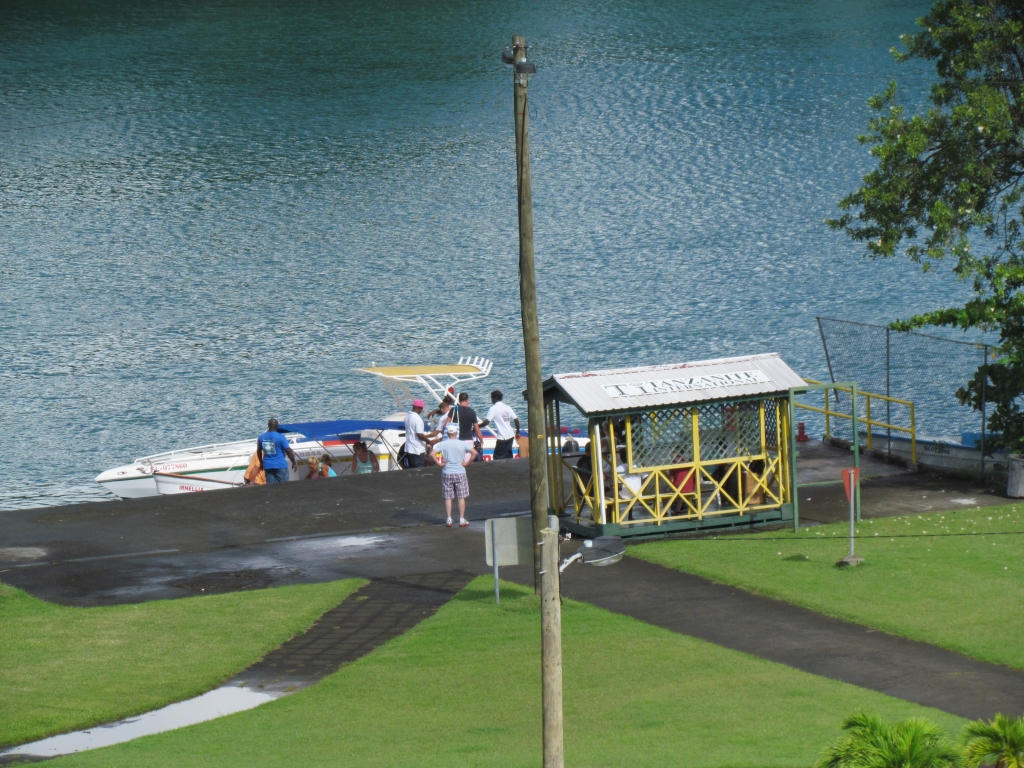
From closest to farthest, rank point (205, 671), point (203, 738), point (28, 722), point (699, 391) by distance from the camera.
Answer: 1. point (203, 738)
2. point (28, 722)
3. point (205, 671)
4. point (699, 391)

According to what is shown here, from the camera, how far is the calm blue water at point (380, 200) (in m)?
47.4

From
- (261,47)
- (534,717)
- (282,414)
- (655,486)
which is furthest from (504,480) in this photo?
(261,47)

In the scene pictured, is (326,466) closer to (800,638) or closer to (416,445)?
(416,445)

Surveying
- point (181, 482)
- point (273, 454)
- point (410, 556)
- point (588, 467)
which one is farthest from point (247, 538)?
point (181, 482)

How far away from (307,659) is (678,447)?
760cm

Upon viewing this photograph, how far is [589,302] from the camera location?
53094 mm

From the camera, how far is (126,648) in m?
16.5

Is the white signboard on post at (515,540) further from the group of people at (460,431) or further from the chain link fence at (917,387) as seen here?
the chain link fence at (917,387)

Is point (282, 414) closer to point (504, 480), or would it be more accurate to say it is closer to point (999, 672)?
point (504, 480)

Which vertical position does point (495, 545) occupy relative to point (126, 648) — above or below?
above

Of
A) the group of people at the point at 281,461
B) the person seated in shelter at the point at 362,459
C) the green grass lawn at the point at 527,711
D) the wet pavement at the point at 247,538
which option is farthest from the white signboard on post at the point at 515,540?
the person seated in shelter at the point at 362,459

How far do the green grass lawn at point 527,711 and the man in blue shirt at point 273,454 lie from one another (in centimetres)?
1067

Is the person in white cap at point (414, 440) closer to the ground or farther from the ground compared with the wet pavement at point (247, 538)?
farther from the ground

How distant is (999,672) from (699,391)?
751cm
